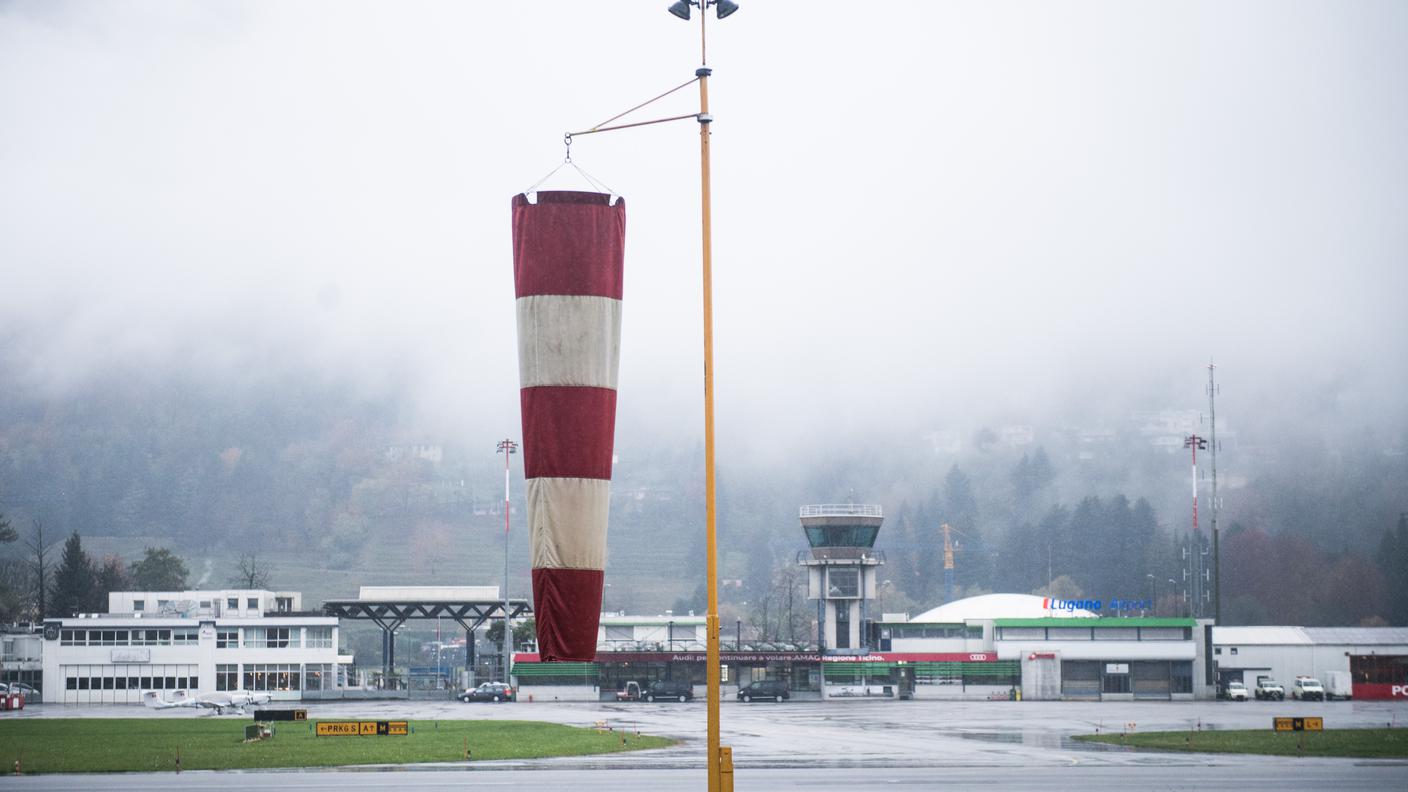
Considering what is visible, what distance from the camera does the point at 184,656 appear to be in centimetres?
11244

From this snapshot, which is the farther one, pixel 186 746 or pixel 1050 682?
pixel 1050 682

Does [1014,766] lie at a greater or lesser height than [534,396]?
lesser

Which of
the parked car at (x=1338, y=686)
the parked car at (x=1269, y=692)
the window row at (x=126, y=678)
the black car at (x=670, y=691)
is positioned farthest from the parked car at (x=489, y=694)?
the parked car at (x=1338, y=686)

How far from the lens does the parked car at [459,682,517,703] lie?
103 meters

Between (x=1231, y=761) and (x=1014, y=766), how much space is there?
8.46 meters

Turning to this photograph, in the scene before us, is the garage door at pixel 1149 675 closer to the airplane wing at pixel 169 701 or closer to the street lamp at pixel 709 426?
the airplane wing at pixel 169 701

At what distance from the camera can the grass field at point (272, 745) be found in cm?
4922

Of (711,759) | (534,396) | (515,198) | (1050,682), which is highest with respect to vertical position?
(515,198)

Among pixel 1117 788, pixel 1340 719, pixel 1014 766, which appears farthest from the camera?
pixel 1340 719

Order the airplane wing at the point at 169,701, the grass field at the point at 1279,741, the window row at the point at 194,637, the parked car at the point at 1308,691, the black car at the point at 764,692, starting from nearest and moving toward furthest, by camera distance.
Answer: the grass field at the point at 1279,741 < the airplane wing at the point at 169,701 < the black car at the point at 764,692 < the parked car at the point at 1308,691 < the window row at the point at 194,637

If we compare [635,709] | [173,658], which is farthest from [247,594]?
[635,709]

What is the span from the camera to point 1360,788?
132ft

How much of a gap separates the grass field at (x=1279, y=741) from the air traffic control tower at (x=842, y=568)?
56.8 m

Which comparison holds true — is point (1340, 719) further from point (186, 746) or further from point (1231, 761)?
point (186, 746)
